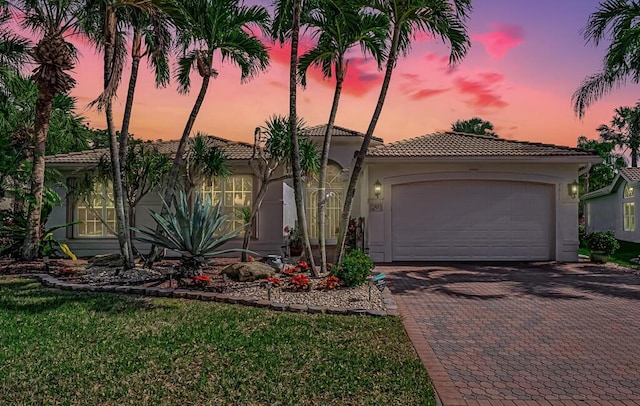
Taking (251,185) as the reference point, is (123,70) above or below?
above

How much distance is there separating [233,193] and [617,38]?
45.2ft

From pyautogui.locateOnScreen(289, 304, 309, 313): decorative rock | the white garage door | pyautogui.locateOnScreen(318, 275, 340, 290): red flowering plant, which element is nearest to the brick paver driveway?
pyautogui.locateOnScreen(318, 275, 340, 290): red flowering plant

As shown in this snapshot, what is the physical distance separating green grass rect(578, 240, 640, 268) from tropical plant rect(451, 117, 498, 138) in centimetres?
1658

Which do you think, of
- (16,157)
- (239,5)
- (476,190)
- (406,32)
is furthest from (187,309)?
(476,190)

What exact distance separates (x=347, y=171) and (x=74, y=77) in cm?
950

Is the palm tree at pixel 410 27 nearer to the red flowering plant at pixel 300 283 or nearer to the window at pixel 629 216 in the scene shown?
the red flowering plant at pixel 300 283

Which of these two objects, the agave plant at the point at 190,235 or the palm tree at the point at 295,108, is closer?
the agave plant at the point at 190,235

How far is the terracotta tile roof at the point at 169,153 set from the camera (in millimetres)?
14422

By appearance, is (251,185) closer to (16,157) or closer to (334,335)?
(16,157)

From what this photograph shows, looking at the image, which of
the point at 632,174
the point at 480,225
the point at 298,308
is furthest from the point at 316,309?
the point at 632,174

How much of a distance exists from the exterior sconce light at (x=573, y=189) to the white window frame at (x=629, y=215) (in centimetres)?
1172

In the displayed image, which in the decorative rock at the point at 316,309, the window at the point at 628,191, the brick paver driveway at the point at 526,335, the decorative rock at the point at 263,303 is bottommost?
the brick paver driveway at the point at 526,335

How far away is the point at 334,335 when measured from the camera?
5.95 metres

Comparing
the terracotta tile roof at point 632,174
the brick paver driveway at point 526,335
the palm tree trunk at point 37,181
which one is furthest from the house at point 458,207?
the terracotta tile roof at point 632,174
